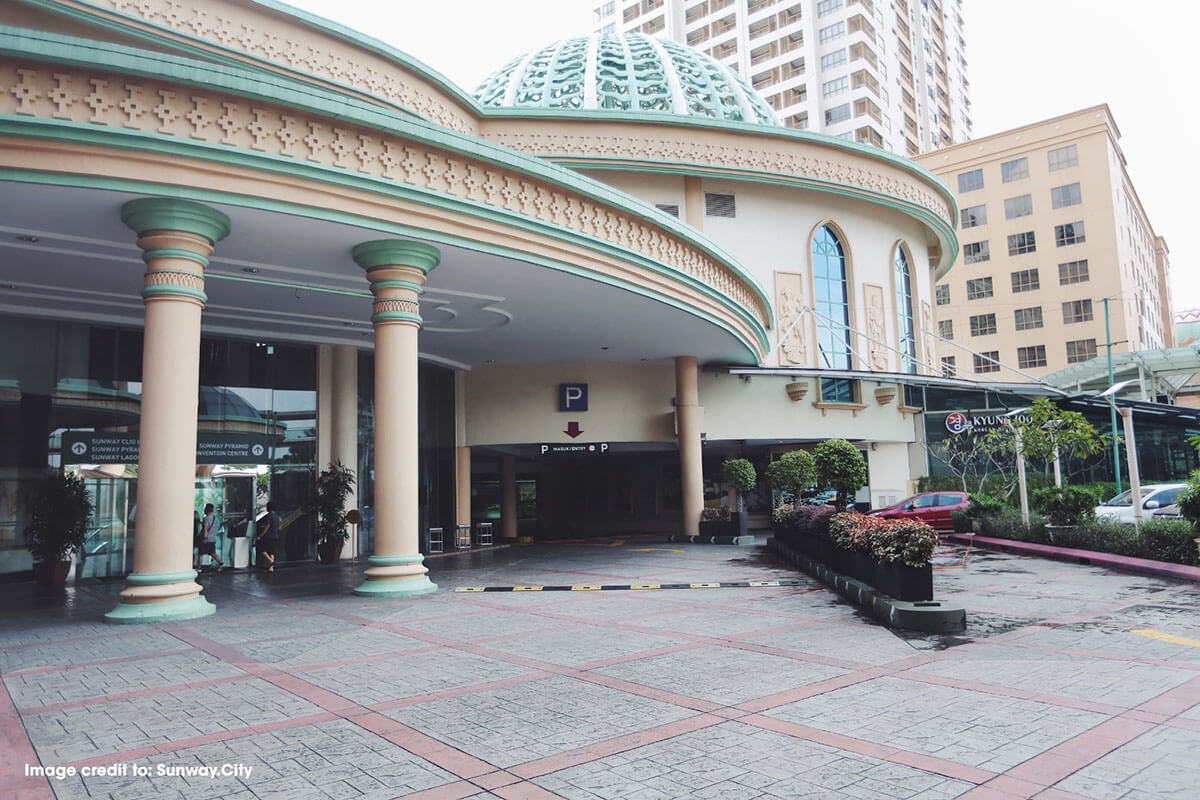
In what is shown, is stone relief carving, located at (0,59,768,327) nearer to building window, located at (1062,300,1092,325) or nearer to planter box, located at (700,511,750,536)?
planter box, located at (700,511,750,536)

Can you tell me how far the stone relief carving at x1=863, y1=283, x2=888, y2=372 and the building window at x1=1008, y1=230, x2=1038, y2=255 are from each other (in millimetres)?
37949

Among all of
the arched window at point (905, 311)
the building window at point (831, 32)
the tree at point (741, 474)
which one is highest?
the building window at point (831, 32)

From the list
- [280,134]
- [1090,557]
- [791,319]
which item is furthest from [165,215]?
[791,319]

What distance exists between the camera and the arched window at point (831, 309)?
29297 mm

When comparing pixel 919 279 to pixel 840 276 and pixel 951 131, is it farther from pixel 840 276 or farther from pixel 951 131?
pixel 951 131

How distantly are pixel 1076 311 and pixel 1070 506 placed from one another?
47958 mm

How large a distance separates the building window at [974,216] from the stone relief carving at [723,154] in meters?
38.9

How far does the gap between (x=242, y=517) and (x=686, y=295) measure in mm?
11022

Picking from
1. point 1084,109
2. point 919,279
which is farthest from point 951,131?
point 919,279

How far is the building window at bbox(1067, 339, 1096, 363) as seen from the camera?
5841 cm

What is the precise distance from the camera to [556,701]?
638 cm

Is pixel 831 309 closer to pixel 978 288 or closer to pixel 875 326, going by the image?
pixel 875 326

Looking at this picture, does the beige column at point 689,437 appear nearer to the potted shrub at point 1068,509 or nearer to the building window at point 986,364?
the potted shrub at point 1068,509

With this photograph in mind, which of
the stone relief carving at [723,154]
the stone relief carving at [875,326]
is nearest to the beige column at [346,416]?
the stone relief carving at [723,154]
